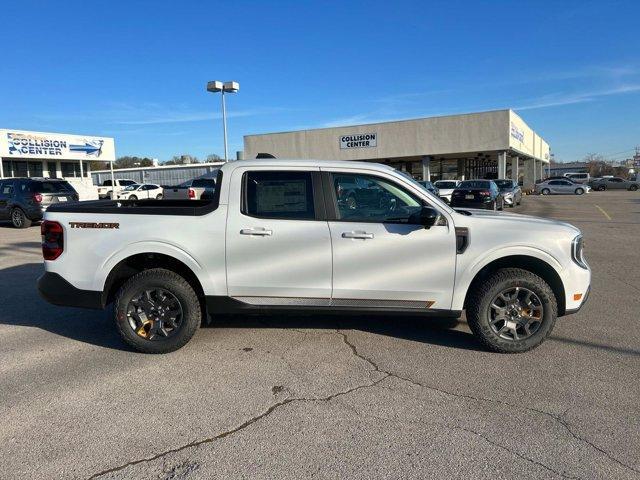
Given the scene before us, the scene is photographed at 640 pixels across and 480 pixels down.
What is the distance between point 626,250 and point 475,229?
8.28 meters

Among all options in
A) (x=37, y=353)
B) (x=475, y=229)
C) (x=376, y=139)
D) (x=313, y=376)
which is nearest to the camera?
(x=313, y=376)

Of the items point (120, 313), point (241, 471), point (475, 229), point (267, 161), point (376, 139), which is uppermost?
point (376, 139)

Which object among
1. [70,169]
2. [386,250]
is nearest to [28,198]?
[386,250]

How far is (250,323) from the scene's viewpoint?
17.9 feet

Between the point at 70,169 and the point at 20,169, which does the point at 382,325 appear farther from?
the point at 70,169

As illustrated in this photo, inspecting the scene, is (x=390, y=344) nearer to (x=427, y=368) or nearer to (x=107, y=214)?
(x=427, y=368)

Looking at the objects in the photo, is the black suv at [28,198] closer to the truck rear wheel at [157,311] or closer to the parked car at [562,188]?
the truck rear wheel at [157,311]

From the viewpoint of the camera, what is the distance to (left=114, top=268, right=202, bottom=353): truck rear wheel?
14.5ft

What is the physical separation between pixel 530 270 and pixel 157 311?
363 cm

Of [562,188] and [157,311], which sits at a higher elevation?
[562,188]

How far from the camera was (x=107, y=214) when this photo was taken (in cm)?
445

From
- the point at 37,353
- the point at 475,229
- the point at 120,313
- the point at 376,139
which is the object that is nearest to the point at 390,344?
the point at 475,229

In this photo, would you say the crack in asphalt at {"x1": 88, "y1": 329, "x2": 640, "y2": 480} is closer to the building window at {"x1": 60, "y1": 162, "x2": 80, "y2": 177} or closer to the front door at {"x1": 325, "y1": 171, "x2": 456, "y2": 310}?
the front door at {"x1": 325, "y1": 171, "x2": 456, "y2": 310}

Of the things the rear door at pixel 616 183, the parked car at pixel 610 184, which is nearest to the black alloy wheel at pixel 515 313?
the parked car at pixel 610 184
